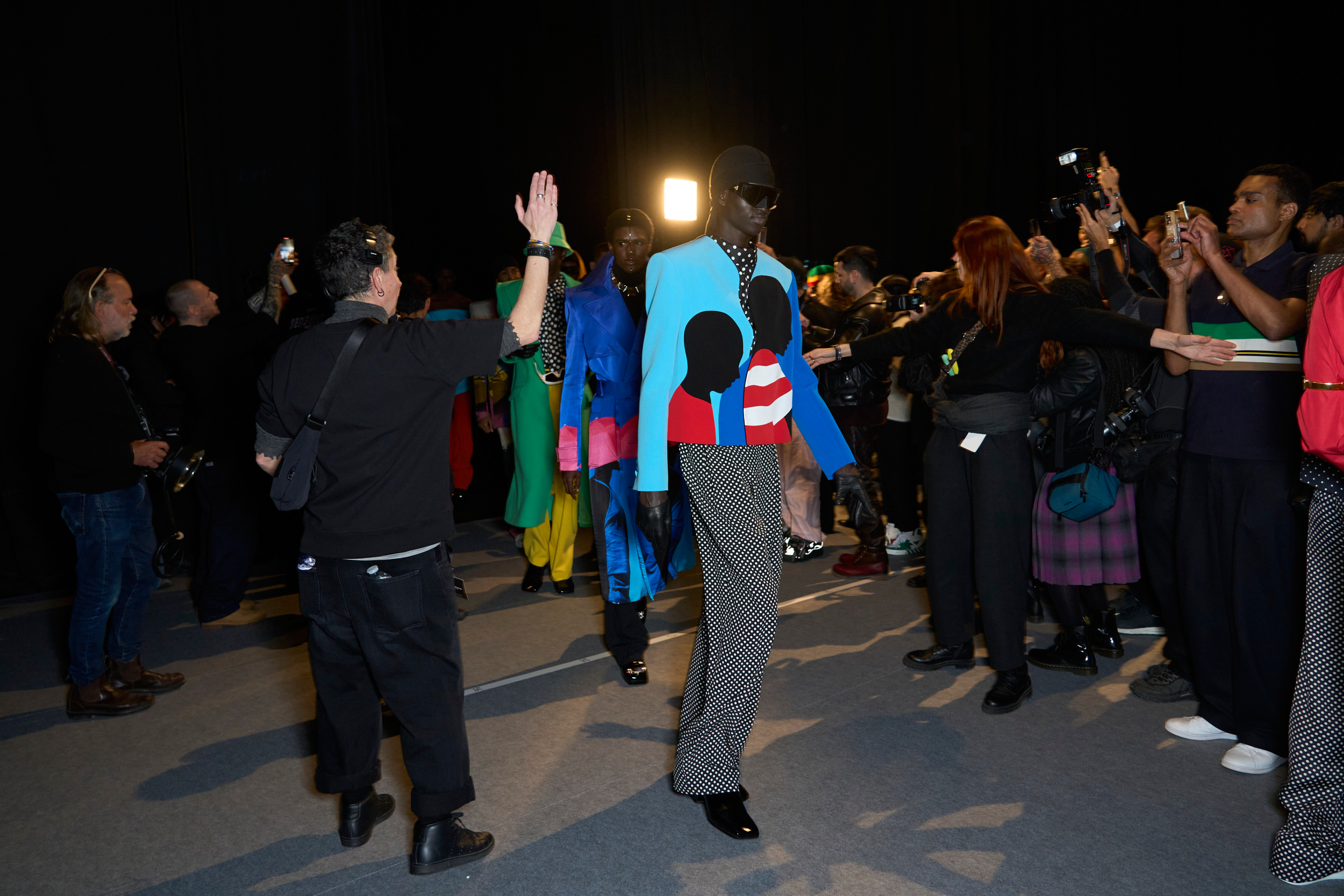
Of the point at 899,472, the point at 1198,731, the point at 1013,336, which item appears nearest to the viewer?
the point at 1198,731

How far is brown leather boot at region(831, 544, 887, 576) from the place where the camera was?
4.63 m

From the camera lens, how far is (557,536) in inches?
174

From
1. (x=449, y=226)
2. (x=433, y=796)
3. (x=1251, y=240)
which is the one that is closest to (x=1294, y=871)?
(x=1251, y=240)

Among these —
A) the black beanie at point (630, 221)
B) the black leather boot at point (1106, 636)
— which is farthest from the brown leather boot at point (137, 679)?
the black leather boot at point (1106, 636)

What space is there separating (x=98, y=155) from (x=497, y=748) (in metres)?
4.15

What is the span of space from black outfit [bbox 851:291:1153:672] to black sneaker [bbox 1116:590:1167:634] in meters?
0.98

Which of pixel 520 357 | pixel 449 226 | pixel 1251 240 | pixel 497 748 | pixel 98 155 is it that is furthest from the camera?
pixel 449 226

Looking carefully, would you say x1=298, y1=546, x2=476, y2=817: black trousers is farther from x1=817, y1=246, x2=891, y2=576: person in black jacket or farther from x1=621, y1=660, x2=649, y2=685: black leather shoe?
x1=817, y1=246, x2=891, y2=576: person in black jacket

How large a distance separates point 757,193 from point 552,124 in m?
5.62

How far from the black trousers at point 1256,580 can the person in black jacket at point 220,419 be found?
3709 millimetres

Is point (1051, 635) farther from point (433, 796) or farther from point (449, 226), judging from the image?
point (449, 226)

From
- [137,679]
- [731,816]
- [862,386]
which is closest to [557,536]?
[862,386]

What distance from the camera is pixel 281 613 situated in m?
4.35

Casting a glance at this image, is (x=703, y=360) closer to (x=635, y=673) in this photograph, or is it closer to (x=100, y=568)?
(x=635, y=673)
